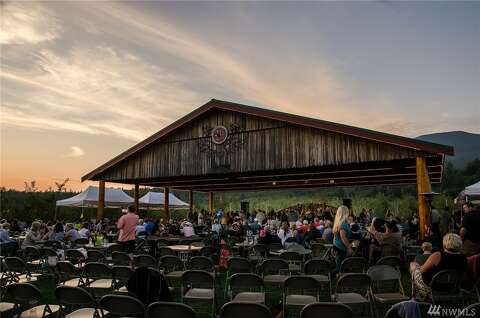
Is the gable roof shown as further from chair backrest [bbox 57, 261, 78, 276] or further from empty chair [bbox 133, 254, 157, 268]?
chair backrest [bbox 57, 261, 78, 276]

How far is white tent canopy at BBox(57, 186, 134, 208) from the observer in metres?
19.1

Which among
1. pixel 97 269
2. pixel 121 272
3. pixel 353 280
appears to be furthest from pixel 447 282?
pixel 97 269

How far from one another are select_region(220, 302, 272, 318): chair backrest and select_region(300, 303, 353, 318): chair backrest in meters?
0.40

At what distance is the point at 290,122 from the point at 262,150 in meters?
1.80

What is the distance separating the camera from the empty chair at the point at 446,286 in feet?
16.7

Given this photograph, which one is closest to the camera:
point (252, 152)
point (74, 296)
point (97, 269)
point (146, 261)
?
point (74, 296)

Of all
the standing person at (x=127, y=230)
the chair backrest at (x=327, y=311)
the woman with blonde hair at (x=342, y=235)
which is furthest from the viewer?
the standing person at (x=127, y=230)

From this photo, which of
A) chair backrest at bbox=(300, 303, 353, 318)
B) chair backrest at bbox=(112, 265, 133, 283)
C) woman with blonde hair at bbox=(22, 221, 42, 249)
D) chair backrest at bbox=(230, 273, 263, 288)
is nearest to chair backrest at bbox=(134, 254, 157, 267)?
chair backrest at bbox=(112, 265, 133, 283)

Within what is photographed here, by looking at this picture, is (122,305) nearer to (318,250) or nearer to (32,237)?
(318,250)

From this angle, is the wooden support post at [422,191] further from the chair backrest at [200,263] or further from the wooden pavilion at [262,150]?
the chair backrest at [200,263]

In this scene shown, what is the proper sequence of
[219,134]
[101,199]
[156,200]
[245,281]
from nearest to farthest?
[245,281]
[219,134]
[101,199]
[156,200]

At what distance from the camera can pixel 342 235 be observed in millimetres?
7488

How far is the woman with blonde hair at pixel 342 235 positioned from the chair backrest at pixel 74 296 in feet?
17.1

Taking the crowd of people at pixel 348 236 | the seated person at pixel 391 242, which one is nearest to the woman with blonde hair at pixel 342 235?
the crowd of people at pixel 348 236
